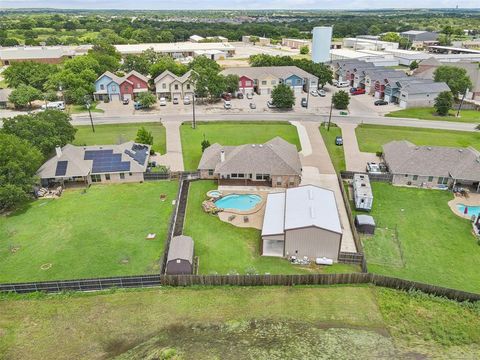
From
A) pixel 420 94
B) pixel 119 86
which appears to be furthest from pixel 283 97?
pixel 119 86

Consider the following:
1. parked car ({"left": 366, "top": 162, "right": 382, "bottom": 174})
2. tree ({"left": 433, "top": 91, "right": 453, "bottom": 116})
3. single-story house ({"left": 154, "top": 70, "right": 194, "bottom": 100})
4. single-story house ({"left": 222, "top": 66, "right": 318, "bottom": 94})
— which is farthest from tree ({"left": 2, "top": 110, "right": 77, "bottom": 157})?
tree ({"left": 433, "top": 91, "right": 453, "bottom": 116})

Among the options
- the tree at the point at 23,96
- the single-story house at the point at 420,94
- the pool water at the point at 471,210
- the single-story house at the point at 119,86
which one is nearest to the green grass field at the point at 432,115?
the single-story house at the point at 420,94

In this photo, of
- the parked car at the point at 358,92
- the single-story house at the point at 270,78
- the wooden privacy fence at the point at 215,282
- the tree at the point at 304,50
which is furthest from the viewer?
the tree at the point at 304,50

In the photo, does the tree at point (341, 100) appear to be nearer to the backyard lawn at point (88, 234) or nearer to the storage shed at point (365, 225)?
the storage shed at point (365, 225)

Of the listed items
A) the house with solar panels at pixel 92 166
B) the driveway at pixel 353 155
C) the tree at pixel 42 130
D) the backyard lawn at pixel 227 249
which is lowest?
the backyard lawn at pixel 227 249

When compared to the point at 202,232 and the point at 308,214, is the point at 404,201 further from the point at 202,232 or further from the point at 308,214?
the point at 202,232

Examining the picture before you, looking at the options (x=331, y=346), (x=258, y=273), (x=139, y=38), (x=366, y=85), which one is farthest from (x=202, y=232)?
(x=139, y=38)
